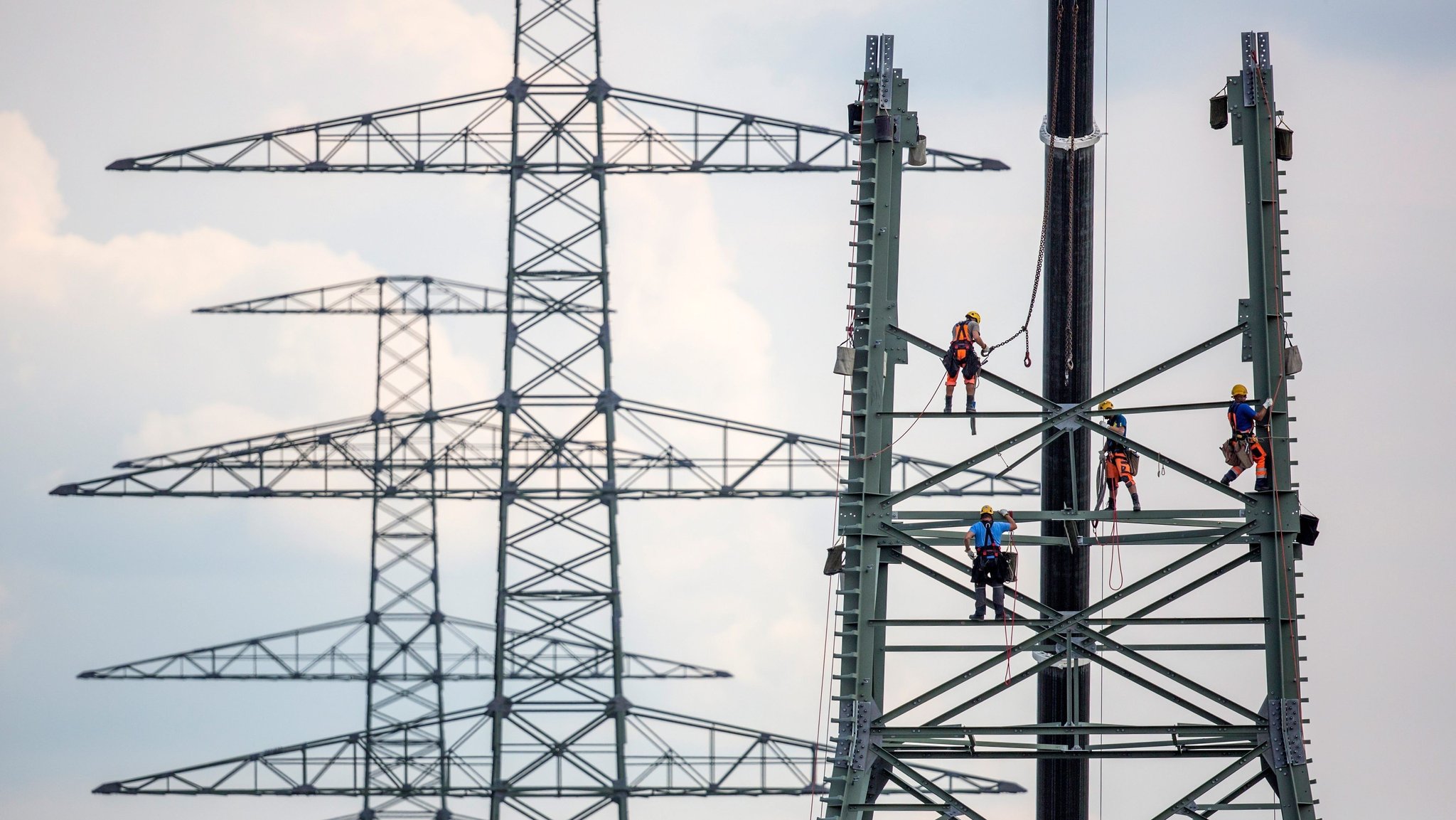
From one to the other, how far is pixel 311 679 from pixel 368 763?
8.58 metres

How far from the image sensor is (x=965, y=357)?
91.5ft

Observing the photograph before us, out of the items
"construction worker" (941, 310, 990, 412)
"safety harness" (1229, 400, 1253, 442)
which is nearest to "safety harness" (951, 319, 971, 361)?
"construction worker" (941, 310, 990, 412)

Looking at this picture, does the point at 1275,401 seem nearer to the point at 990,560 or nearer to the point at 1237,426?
the point at 1237,426

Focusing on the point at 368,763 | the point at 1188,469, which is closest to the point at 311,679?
the point at 368,763

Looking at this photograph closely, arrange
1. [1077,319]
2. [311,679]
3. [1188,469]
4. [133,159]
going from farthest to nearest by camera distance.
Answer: [311,679] → [133,159] → [1077,319] → [1188,469]

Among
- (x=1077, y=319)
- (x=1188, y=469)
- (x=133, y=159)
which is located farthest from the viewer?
(x=133, y=159)

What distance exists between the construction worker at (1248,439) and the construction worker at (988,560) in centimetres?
284

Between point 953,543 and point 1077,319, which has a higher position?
point 1077,319

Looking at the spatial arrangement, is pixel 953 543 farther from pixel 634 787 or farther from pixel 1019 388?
pixel 634 787

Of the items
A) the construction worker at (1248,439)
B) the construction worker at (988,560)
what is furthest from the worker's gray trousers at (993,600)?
the construction worker at (1248,439)

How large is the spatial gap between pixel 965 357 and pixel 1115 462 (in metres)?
2.27

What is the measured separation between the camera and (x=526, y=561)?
42.7m

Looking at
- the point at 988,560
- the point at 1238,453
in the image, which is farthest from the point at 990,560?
the point at 1238,453

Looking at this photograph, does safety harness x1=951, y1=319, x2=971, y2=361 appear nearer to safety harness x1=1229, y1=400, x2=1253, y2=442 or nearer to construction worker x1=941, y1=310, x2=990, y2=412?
construction worker x1=941, y1=310, x2=990, y2=412
